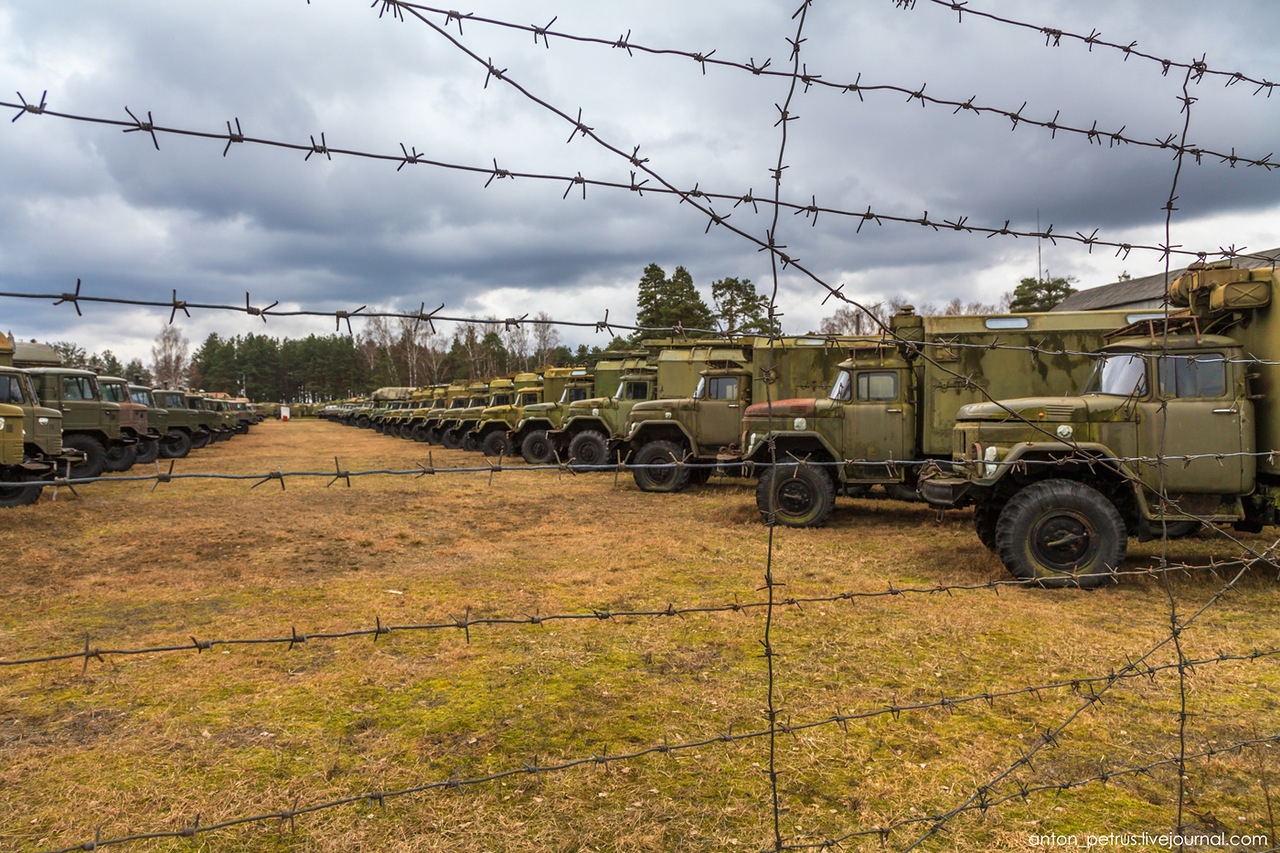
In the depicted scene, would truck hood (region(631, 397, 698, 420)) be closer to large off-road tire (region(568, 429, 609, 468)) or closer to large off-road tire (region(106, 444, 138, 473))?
large off-road tire (region(568, 429, 609, 468))

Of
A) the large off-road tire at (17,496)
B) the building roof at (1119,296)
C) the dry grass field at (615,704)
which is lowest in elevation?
the dry grass field at (615,704)

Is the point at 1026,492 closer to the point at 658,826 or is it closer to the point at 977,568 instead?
the point at 977,568

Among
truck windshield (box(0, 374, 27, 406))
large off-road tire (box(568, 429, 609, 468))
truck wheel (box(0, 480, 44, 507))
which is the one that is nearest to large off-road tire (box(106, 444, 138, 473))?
truck windshield (box(0, 374, 27, 406))

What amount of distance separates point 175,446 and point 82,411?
788cm

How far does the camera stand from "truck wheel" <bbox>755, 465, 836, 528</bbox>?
9.86m

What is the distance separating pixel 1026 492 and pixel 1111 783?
375 centimetres

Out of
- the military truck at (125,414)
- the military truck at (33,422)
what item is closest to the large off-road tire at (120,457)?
the military truck at (125,414)

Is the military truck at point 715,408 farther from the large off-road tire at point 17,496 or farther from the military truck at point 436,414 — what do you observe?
the military truck at point 436,414

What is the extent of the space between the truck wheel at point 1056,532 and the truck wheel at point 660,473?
7.38 m

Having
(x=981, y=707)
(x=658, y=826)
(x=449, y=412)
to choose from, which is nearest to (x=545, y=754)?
(x=658, y=826)

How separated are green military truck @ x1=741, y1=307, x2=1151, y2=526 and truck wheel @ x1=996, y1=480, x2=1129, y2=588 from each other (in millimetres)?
3319

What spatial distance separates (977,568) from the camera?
7340mm

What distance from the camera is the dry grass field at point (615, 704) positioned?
306 centimetres

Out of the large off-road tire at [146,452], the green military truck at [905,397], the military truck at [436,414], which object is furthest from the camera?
the military truck at [436,414]
